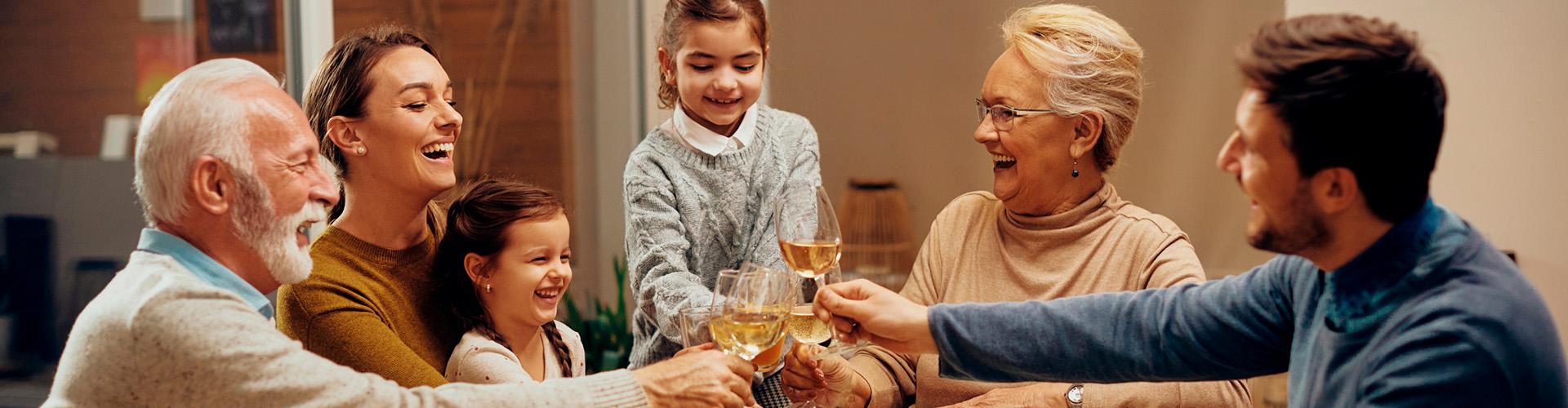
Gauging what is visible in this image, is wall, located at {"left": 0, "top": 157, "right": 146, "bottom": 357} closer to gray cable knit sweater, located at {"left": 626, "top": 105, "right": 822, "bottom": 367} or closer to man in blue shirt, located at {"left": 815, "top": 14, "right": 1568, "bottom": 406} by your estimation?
gray cable knit sweater, located at {"left": 626, "top": 105, "right": 822, "bottom": 367}

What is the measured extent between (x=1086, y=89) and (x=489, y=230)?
1.13m

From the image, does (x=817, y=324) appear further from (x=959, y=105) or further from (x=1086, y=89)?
(x=959, y=105)

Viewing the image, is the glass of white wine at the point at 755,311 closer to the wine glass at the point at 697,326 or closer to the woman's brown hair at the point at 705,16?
the wine glass at the point at 697,326

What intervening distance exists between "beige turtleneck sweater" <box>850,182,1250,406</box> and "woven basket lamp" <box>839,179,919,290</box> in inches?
101

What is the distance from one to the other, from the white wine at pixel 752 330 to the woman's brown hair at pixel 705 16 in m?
1.10

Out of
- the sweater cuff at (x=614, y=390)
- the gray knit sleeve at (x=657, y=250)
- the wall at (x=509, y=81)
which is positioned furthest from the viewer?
the wall at (x=509, y=81)

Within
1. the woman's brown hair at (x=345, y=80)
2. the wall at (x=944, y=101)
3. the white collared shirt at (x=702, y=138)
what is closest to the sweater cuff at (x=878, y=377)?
the white collared shirt at (x=702, y=138)

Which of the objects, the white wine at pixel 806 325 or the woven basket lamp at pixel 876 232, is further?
the woven basket lamp at pixel 876 232

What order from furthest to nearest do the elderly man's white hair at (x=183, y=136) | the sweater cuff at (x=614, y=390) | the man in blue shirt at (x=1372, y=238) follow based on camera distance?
the sweater cuff at (x=614, y=390), the elderly man's white hair at (x=183, y=136), the man in blue shirt at (x=1372, y=238)

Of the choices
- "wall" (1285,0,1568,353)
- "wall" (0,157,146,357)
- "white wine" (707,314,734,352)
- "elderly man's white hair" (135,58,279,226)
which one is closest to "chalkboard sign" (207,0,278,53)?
"wall" (0,157,146,357)

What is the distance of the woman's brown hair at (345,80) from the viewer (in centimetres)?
216

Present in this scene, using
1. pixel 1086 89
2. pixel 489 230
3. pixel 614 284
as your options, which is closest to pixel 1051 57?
pixel 1086 89

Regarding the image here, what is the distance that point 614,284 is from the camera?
17.3 feet

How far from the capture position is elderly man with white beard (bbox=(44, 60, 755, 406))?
4.94 feet
